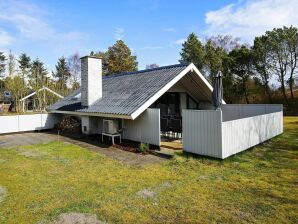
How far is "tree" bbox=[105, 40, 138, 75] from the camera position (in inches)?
1686

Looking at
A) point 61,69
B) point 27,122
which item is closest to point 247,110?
point 27,122

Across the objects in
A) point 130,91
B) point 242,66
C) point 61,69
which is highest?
point 61,69

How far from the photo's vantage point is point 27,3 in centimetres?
1101

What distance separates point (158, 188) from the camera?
20.7ft

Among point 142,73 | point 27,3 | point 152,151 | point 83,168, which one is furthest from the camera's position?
point 142,73

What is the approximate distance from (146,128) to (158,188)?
16.4ft

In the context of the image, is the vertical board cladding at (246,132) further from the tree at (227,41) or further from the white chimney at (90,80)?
the tree at (227,41)

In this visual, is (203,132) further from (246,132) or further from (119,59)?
(119,59)

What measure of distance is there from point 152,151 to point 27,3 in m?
8.75

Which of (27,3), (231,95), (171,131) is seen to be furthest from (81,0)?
(231,95)

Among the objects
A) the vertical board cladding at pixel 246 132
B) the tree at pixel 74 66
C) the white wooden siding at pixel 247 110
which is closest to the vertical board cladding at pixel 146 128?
the vertical board cladding at pixel 246 132

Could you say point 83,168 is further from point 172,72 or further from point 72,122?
point 72,122

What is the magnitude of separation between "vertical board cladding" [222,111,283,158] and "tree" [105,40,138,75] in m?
32.9

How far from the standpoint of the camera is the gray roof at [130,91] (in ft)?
36.9
